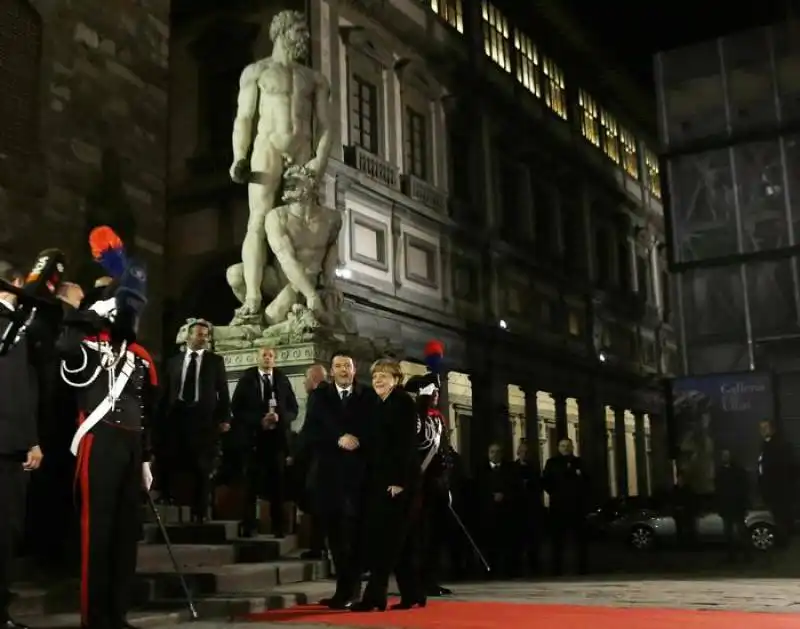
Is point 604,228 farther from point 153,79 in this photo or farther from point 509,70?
point 153,79

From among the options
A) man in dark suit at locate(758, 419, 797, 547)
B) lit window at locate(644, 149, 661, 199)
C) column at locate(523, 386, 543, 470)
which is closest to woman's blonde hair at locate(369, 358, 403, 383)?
man in dark suit at locate(758, 419, 797, 547)

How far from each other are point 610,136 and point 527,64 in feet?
25.4

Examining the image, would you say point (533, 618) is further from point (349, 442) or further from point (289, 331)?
point (289, 331)

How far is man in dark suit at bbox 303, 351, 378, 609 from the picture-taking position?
7.27 meters

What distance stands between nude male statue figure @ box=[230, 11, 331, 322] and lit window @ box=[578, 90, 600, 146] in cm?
2263

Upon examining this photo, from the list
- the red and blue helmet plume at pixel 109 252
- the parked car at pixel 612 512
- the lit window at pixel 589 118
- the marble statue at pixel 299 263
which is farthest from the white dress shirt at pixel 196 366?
the lit window at pixel 589 118

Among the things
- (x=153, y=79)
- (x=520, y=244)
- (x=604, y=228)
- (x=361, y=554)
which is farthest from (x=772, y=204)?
(x=361, y=554)

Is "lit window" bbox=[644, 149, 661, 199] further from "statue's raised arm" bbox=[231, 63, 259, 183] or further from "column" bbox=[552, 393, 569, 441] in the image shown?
"statue's raised arm" bbox=[231, 63, 259, 183]

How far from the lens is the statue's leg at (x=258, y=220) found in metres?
14.2

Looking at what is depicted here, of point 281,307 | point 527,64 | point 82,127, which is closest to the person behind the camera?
point 82,127

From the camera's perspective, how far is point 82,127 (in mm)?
12742

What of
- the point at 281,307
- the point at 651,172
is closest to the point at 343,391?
the point at 281,307

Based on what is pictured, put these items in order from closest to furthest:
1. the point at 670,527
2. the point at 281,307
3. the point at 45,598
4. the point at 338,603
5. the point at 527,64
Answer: the point at 45,598 < the point at 338,603 < the point at 281,307 < the point at 670,527 < the point at 527,64

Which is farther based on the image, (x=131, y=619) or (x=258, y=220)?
(x=258, y=220)
